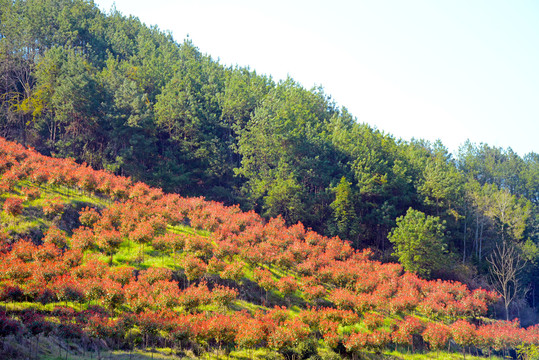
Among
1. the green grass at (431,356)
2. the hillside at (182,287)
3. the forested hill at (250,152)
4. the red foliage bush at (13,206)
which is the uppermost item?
the forested hill at (250,152)

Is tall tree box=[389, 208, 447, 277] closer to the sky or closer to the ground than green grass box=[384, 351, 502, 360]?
closer to the sky

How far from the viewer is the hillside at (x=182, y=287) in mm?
14875

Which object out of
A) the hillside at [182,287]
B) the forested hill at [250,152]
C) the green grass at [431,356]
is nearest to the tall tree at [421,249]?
the forested hill at [250,152]

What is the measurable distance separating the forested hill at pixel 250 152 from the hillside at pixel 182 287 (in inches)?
490

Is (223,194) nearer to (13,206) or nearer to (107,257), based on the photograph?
(107,257)

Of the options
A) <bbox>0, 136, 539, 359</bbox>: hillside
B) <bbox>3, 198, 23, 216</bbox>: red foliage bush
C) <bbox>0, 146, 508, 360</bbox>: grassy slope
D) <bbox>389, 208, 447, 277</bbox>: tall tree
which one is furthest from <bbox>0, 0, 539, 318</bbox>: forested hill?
<bbox>3, 198, 23, 216</bbox>: red foliage bush

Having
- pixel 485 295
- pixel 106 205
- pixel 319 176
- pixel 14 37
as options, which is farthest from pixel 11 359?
pixel 14 37

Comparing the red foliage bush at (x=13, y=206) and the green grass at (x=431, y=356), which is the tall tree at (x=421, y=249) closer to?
the green grass at (x=431, y=356)

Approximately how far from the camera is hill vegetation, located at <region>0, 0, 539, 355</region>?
69.0 feet

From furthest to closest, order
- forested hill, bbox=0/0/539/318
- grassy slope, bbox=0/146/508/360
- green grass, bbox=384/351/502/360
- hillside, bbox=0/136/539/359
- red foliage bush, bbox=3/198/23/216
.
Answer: forested hill, bbox=0/0/539/318 → green grass, bbox=384/351/502/360 → red foliage bush, bbox=3/198/23/216 → grassy slope, bbox=0/146/508/360 → hillside, bbox=0/136/539/359

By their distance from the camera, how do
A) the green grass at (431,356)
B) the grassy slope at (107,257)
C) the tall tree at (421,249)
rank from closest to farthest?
the grassy slope at (107,257)
the green grass at (431,356)
the tall tree at (421,249)

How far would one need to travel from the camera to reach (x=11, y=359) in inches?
447

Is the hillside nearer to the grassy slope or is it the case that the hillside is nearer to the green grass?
the grassy slope

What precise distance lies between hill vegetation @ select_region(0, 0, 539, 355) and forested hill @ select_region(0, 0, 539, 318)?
238 millimetres
